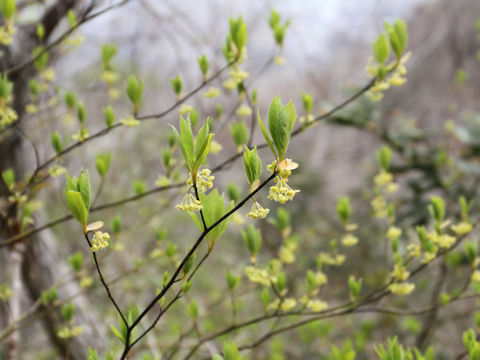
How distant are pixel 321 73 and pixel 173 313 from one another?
428 cm

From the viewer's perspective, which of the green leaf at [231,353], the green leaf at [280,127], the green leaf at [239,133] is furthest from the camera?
the green leaf at [239,133]

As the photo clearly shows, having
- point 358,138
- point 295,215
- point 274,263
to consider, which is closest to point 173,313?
point 295,215

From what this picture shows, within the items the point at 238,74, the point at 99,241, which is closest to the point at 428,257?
the point at 238,74

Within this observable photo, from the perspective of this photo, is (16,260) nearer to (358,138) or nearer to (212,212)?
(212,212)

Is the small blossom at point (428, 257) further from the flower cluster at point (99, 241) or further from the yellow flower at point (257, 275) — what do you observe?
the flower cluster at point (99, 241)

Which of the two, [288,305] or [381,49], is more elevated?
[381,49]

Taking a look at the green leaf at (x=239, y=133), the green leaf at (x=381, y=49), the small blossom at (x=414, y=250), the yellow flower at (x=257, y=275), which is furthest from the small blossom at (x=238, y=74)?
the small blossom at (x=414, y=250)

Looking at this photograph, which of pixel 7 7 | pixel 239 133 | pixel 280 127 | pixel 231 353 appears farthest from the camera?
pixel 239 133

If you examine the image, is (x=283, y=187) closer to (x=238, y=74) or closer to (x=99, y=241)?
(x=99, y=241)

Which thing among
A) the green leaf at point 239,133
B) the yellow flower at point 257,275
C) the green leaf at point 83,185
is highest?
the green leaf at point 239,133

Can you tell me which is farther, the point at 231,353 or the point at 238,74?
the point at 238,74

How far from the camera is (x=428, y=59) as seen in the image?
4.75 m

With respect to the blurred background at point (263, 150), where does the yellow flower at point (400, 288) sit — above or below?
below


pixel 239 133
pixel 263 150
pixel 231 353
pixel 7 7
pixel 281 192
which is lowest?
pixel 231 353
